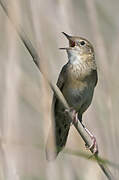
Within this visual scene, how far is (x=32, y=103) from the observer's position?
240 centimetres

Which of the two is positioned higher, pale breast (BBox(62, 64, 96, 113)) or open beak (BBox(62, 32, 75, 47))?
open beak (BBox(62, 32, 75, 47))

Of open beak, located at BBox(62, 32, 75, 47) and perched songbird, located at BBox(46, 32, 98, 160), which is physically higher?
open beak, located at BBox(62, 32, 75, 47)

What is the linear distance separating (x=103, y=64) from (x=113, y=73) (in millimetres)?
85

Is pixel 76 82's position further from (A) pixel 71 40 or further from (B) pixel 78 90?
(A) pixel 71 40

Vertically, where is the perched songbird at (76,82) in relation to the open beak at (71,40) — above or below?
below

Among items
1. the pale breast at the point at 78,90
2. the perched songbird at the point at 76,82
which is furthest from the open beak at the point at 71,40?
the pale breast at the point at 78,90

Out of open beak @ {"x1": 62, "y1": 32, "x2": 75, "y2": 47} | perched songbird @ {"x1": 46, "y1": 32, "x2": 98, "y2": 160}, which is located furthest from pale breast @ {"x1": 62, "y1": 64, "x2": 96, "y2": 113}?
open beak @ {"x1": 62, "y1": 32, "x2": 75, "y2": 47}

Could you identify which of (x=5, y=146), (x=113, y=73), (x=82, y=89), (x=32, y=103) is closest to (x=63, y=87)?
(x=82, y=89)

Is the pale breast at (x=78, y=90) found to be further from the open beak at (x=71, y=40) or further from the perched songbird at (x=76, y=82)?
the open beak at (x=71, y=40)

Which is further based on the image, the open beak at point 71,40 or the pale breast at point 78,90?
the pale breast at point 78,90

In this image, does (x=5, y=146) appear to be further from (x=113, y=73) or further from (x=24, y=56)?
(x=24, y=56)

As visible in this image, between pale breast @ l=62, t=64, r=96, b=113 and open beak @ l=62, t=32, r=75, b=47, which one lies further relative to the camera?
pale breast @ l=62, t=64, r=96, b=113

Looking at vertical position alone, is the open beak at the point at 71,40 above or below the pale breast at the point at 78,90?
above

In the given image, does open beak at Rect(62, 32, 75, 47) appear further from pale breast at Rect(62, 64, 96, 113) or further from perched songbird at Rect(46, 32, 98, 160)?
pale breast at Rect(62, 64, 96, 113)
